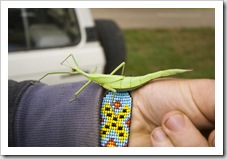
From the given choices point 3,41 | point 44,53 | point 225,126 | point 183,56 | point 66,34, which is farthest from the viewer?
point 183,56

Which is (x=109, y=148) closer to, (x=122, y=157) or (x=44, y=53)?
(x=122, y=157)

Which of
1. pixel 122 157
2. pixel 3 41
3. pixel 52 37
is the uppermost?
pixel 52 37

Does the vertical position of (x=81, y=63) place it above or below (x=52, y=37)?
A: below

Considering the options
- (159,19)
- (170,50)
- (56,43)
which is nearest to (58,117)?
(56,43)

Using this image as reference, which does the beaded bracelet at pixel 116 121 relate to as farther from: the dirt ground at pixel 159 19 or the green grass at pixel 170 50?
the dirt ground at pixel 159 19

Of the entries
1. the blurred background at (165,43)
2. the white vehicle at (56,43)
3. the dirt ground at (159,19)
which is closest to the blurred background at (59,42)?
the white vehicle at (56,43)

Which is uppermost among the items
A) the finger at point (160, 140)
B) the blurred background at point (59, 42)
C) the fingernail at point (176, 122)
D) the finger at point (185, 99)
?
the blurred background at point (59, 42)

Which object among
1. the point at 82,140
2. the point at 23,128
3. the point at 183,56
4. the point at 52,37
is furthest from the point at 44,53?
the point at 183,56
